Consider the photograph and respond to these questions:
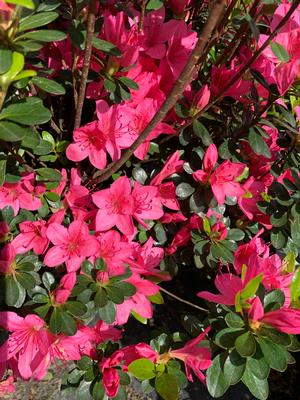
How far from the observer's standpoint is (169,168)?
1.36 m

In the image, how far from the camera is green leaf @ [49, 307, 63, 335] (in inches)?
45.6

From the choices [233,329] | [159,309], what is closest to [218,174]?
[233,329]

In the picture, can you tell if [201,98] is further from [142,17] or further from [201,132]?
[142,17]

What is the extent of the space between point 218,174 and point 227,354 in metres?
0.47

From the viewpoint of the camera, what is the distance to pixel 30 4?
0.74 meters

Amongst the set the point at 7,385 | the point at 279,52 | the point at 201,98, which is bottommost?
the point at 7,385

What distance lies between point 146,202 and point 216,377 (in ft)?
1.60

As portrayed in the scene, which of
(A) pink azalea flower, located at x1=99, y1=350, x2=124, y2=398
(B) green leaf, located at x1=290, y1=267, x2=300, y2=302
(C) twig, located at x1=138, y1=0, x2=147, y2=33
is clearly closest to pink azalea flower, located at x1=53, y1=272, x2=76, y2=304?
(A) pink azalea flower, located at x1=99, y1=350, x2=124, y2=398

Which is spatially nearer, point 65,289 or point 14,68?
point 14,68

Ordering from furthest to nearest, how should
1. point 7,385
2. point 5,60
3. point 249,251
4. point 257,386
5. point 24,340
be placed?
point 7,385 → point 249,251 → point 24,340 → point 257,386 → point 5,60

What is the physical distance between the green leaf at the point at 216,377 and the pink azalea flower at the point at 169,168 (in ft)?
1.64

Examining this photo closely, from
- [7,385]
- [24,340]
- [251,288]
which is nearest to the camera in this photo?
[251,288]

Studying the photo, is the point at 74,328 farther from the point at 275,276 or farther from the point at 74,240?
the point at 275,276

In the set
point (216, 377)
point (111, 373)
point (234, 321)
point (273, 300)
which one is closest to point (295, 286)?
point (273, 300)
